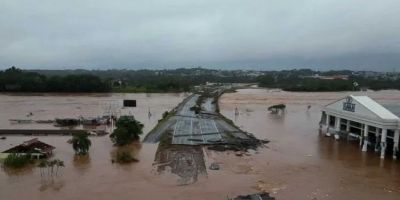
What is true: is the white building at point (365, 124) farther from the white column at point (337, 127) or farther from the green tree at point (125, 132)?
the green tree at point (125, 132)

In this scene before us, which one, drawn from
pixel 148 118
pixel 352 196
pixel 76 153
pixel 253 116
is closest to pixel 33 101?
pixel 148 118

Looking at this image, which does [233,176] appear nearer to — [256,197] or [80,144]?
[256,197]

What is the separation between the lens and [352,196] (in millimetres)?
19578

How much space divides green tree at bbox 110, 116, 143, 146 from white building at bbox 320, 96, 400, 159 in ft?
51.1

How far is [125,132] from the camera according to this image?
102 feet

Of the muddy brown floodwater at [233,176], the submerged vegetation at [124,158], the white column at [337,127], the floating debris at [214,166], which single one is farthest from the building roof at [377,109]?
the submerged vegetation at [124,158]

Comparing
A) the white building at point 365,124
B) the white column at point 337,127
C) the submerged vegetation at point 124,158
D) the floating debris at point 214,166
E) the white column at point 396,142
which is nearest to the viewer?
the floating debris at point 214,166

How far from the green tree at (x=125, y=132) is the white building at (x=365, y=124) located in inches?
614

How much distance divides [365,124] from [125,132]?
16354 mm

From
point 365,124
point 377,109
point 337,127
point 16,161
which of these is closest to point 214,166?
point 16,161

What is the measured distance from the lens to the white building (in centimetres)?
2728

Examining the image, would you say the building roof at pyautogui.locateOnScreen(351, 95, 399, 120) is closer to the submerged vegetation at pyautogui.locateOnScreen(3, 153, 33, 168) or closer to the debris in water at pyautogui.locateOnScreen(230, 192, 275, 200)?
the debris in water at pyautogui.locateOnScreen(230, 192, 275, 200)

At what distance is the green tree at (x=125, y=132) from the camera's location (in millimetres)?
30797

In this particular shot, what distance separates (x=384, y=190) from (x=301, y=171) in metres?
4.55
